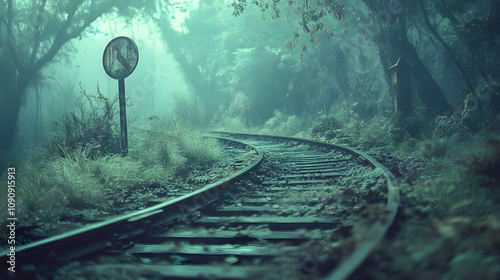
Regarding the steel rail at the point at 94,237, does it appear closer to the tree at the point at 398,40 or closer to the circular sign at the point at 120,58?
the circular sign at the point at 120,58

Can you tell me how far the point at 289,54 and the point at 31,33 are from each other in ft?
44.3

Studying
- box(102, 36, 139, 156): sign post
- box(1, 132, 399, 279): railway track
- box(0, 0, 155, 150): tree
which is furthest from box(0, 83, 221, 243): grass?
box(0, 0, 155, 150): tree

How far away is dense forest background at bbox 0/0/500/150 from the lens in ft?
35.3

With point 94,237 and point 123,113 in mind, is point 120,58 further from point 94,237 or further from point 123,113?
point 94,237

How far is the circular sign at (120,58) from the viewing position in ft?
25.4

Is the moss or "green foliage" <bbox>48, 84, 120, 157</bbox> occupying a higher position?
"green foliage" <bbox>48, 84, 120, 157</bbox>

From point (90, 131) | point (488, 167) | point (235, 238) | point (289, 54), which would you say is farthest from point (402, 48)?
point (289, 54)

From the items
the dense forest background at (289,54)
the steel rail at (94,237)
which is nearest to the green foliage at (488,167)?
the steel rail at (94,237)

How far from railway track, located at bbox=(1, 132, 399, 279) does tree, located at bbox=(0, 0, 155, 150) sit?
48.2 feet

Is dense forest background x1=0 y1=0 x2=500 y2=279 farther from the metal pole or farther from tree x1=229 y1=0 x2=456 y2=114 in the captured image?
the metal pole

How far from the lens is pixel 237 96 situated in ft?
86.5

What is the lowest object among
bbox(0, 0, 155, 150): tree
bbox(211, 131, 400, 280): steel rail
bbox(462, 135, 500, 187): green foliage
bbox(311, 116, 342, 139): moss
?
bbox(311, 116, 342, 139): moss

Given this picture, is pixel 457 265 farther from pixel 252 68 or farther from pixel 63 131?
pixel 252 68

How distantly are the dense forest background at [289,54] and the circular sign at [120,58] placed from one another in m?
2.84
